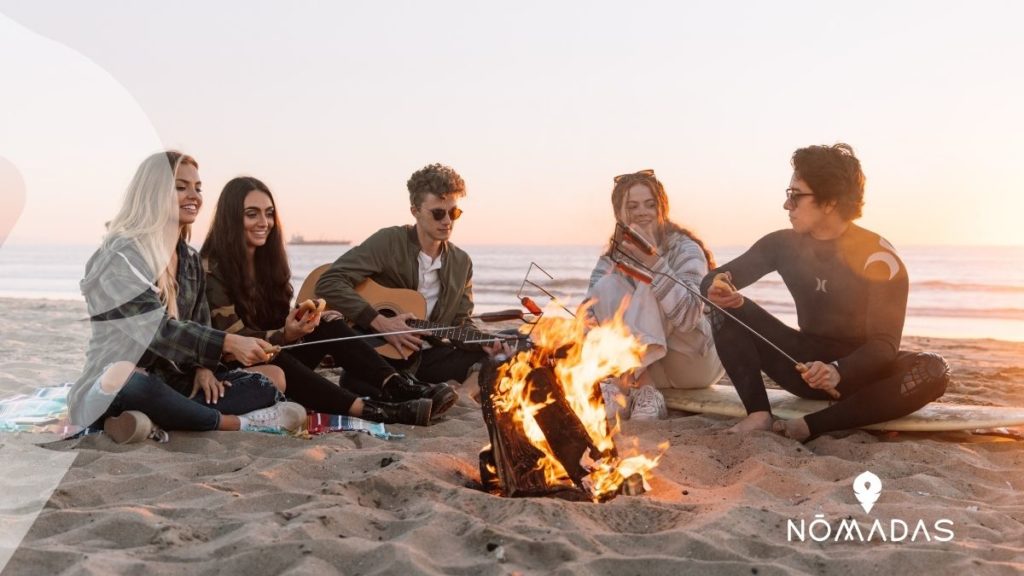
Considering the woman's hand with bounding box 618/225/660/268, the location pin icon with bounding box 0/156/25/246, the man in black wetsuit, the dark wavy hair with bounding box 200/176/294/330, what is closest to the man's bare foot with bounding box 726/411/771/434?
the man in black wetsuit

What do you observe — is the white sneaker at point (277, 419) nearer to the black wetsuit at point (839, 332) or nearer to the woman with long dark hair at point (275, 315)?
the woman with long dark hair at point (275, 315)

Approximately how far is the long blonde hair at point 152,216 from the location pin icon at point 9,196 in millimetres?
999

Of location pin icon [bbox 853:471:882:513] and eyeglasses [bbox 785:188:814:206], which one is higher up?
eyeglasses [bbox 785:188:814:206]

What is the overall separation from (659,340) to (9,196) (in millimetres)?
3301

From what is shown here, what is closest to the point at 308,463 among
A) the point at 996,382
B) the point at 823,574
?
the point at 823,574

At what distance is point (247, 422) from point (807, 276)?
9.45ft

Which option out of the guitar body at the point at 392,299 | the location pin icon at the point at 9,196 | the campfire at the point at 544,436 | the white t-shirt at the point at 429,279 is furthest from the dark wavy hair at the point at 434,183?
the location pin icon at the point at 9,196

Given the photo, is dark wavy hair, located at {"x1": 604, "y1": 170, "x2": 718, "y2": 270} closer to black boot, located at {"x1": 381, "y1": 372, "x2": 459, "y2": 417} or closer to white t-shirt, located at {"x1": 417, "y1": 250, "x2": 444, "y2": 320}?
white t-shirt, located at {"x1": 417, "y1": 250, "x2": 444, "y2": 320}

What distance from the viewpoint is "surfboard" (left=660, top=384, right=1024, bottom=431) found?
4.52 metres

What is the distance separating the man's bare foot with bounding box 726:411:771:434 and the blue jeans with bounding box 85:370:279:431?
2297 mm

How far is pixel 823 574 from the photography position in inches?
106

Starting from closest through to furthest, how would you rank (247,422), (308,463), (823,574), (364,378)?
(823,574) < (308,463) < (247,422) < (364,378)

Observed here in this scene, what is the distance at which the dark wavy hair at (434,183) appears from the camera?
5570 millimetres

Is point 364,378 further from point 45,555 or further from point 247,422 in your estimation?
point 45,555
